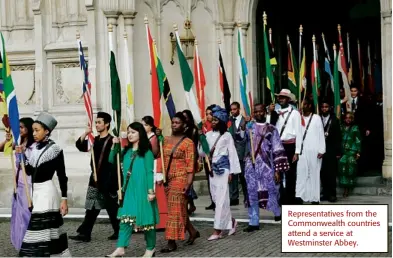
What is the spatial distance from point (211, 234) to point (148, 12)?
217 inches

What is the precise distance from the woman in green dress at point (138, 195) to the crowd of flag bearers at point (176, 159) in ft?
0.04

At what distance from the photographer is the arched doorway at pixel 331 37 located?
16.9m

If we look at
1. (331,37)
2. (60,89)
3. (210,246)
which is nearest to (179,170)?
(210,246)

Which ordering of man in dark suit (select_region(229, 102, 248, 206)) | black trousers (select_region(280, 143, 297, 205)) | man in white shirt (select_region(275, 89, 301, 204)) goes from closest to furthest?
1. man in white shirt (select_region(275, 89, 301, 204))
2. black trousers (select_region(280, 143, 297, 205))
3. man in dark suit (select_region(229, 102, 248, 206))

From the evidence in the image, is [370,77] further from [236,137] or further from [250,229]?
[250,229]

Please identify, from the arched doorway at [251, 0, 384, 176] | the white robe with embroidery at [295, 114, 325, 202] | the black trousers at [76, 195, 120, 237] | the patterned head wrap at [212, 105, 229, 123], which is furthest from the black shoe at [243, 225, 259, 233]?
the arched doorway at [251, 0, 384, 176]

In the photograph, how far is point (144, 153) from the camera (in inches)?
392

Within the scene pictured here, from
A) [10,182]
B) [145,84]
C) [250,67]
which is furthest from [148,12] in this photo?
[10,182]

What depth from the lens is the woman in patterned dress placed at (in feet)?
34.6

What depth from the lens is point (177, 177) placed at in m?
10.6

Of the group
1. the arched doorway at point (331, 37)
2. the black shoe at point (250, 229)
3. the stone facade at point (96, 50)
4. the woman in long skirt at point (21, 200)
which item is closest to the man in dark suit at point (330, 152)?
the stone facade at point (96, 50)

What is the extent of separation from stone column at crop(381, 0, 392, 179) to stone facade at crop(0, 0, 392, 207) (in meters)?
0.02
